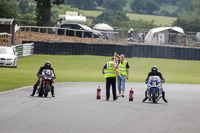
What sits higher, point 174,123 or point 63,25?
point 63,25

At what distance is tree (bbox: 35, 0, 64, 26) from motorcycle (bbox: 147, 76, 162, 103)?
157 ft

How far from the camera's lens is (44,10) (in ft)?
225

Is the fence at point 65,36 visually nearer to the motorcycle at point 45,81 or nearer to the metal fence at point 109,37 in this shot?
the metal fence at point 109,37

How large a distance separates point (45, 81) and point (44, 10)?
48872 millimetres

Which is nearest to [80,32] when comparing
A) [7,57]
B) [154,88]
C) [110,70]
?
[7,57]

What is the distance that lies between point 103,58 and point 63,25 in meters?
14.8

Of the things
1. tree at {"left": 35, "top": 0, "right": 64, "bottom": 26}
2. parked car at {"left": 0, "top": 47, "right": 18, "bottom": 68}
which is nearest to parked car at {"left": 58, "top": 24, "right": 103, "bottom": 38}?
tree at {"left": 35, "top": 0, "right": 64, "bottom": 26}

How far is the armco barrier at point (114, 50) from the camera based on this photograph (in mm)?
52125

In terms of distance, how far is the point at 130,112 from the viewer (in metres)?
16.0

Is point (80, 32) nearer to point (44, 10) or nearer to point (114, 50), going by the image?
point (44, 10)

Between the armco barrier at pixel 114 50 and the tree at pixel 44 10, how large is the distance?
13.6m

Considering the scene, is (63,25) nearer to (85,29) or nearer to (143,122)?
(85,29)

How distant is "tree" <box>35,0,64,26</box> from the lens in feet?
220

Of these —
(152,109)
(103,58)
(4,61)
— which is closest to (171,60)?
(103,58)
